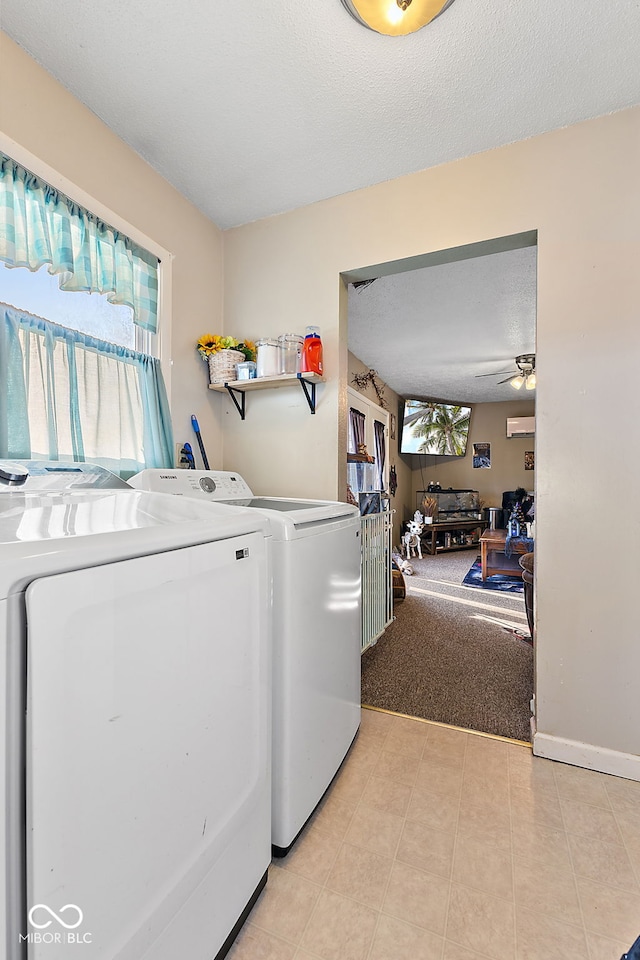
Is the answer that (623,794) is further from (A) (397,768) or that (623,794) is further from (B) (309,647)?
(B) (309,647)

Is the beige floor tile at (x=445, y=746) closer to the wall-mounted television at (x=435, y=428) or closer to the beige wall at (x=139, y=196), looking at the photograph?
the beige wall at (x=139, y=196)

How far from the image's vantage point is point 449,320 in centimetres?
368

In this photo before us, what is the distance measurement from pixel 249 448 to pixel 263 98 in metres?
1.51

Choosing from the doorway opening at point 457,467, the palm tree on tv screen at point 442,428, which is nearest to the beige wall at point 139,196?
the doorway opening at point 457,467

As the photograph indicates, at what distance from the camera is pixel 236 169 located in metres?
1.98

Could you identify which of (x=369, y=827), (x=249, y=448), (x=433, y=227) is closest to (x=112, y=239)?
(x=249, y=448)

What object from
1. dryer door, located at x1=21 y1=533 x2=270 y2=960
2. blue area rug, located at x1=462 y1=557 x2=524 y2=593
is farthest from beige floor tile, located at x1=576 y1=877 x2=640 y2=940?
blue area rug, located at x1=462 y1=557 x2=524 y2=593

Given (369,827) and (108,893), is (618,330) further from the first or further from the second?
(108,893)

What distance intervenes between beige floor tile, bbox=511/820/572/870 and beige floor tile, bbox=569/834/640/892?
1.0 inches

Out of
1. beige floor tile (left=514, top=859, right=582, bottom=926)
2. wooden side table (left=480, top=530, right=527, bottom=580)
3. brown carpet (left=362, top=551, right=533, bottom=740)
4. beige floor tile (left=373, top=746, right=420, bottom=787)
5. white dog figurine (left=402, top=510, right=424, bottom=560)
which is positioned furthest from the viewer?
white dog figurine (left=402, top=510, right=424, bottom=560)

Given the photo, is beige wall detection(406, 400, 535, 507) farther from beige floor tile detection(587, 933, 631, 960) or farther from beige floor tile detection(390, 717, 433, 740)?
beige floor tile detection(587, 933, 631, 960)

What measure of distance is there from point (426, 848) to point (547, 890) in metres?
0.33

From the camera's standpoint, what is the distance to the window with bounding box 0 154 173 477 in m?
1.38

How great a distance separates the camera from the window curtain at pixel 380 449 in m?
5.13
